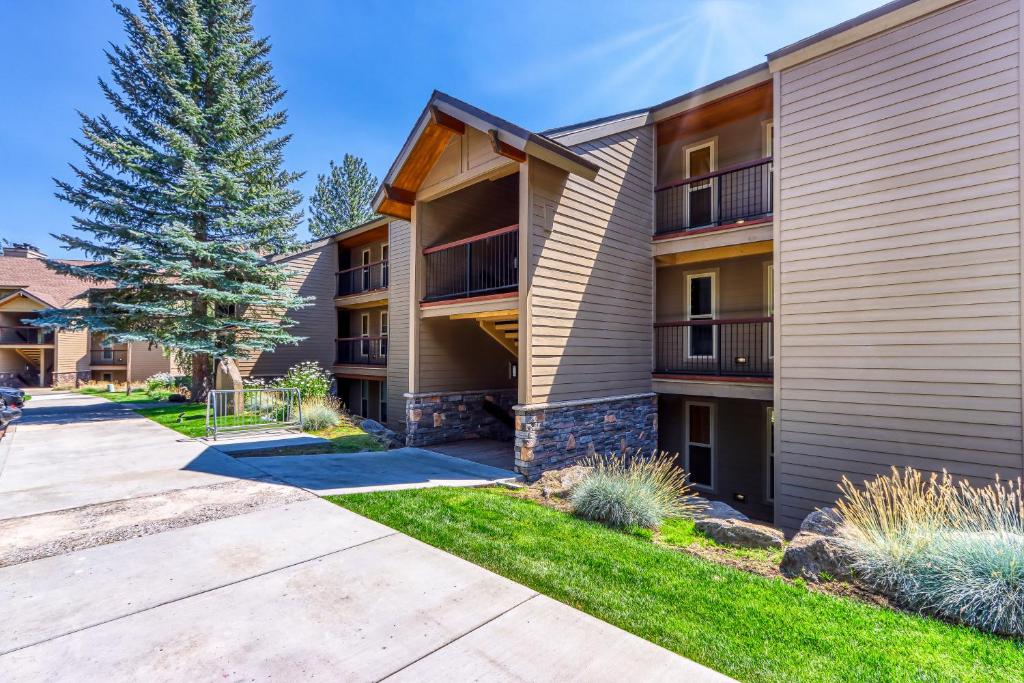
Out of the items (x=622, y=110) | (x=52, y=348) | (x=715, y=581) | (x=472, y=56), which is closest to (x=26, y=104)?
(x=52, y=348)

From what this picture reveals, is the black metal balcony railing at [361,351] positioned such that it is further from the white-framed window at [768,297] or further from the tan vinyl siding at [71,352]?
the tan vinyl siding at [71,352]

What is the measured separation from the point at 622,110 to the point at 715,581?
29.4ft

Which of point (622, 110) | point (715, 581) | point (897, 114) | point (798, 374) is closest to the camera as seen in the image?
point (715, 581)

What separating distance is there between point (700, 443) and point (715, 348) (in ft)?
7.70

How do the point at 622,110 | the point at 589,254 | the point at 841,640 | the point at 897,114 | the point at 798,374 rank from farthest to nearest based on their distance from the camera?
the point at 622,110 → the point at 589,254 → the point at 798,374 → the point at 897,114 → the point at 841,640

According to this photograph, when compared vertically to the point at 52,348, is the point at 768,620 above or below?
below

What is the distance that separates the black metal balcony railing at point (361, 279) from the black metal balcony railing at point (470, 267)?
636cm

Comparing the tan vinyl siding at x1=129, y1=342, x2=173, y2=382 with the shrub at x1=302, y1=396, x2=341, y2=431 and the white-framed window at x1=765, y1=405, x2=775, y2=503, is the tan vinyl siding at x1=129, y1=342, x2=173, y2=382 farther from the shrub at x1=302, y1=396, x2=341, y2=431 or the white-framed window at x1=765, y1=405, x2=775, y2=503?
the white-framed window at x1=765, y1=405, x2=775, y2=503

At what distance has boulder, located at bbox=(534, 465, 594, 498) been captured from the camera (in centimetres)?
648

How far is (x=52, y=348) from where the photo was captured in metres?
26.0

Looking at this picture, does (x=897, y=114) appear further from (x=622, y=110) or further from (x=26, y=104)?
(x=26, y=104)

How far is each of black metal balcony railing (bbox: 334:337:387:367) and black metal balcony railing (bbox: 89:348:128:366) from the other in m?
16.3

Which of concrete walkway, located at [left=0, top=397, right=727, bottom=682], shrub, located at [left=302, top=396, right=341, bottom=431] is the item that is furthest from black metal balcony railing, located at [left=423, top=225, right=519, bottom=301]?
concrete walkway, located at [left=0, top=397, right=727, bottom=682]

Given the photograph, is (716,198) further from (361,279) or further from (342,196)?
(342,196)
